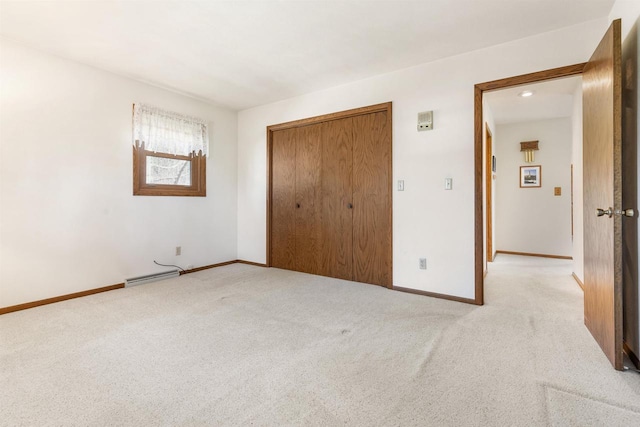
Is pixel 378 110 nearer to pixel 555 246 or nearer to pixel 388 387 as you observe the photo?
pixel 388 387

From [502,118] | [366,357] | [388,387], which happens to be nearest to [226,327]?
[366,357]

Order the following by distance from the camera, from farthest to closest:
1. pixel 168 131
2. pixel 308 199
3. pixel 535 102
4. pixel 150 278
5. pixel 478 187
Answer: pixel 535 102
pixel 308 199
pixel 168 131
pixel 150 278
pixel 478 187

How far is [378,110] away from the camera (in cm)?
342

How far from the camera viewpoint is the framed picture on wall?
5.43 metres

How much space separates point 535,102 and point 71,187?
5831 mm

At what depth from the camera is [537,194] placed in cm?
545

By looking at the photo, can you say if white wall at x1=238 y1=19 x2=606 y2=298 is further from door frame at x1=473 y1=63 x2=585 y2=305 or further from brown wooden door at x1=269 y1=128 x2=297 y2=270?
brown wooden door at x1=269 y1=128 x2=297 y2=270

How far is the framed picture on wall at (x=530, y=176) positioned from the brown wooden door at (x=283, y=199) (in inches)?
169

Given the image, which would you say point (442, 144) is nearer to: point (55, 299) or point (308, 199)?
point (308, 199)

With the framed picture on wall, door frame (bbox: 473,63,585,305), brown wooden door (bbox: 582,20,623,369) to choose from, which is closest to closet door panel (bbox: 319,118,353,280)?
door frame (bbox: 473,63,585,305)

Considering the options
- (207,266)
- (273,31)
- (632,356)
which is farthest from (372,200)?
(207,266)

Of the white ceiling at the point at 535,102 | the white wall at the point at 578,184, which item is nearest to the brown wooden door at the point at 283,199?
the white ceiling at the point at 535,102

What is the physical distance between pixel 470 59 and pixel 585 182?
146 cm

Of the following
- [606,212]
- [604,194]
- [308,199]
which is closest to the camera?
[606,212]
